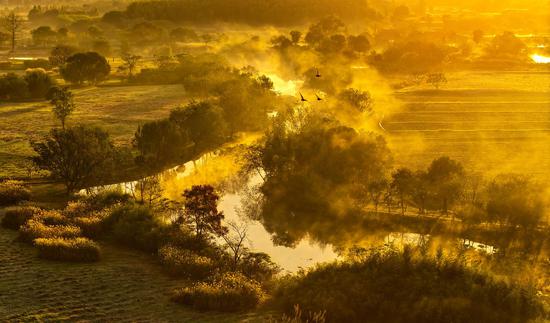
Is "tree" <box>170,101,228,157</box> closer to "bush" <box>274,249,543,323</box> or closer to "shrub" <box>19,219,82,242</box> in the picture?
"shrub" <box>19,219,82,242</box>

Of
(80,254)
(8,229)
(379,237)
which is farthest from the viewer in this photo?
(379,237)

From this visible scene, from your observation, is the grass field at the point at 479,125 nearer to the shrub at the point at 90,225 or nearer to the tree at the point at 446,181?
the tree at the point at 446,181

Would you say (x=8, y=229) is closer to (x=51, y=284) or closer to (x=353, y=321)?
(x=51, y=284)

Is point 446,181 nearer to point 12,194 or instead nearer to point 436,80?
point 12,194

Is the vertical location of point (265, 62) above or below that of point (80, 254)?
above

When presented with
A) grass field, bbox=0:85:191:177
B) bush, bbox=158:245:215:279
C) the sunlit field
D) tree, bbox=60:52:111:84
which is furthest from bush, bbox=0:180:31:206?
Answer: tree, bbox=60:52:111:84

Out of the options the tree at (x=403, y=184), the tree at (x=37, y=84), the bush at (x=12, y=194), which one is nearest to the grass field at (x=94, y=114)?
the tree at (x=37, y=84)

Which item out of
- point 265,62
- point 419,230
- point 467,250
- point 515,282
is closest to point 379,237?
point 419,230
